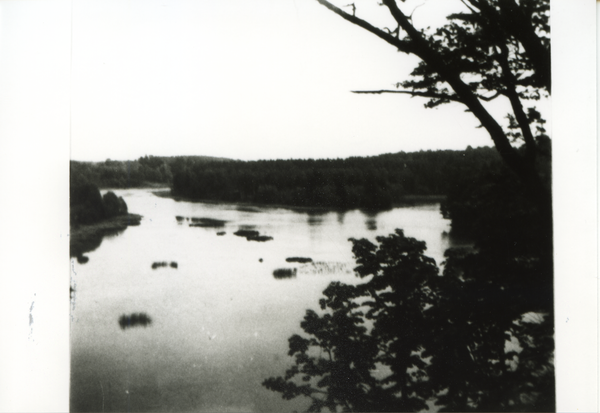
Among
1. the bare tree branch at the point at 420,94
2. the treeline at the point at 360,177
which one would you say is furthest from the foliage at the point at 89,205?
the bare tree branch at the point at 420,94

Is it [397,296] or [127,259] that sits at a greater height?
[127,259]

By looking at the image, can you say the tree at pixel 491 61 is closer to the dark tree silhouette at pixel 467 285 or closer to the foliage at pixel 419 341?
the dark tree silhouette at pixel 467 285

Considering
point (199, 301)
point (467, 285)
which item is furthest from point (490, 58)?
point (199, 301)

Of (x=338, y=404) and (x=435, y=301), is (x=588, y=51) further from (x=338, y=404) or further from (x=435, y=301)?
(x=338, y=404)

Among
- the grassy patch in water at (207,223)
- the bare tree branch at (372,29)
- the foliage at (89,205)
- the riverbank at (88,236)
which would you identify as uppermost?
the bare tree branch at (372,29)

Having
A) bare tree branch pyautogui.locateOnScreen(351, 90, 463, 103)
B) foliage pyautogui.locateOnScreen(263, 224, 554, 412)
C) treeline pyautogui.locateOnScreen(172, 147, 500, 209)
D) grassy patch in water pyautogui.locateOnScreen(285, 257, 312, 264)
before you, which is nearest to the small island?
treeline pyautogui.locateOnScreen(172, 147, 500, 209)

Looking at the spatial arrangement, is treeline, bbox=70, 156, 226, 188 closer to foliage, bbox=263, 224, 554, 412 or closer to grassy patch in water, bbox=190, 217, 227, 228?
grassy patch in water, bbox=190, 217, 227, 228

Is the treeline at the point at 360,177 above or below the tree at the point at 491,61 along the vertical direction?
below

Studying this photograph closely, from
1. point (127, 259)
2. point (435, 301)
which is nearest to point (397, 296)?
point (435, 301)
